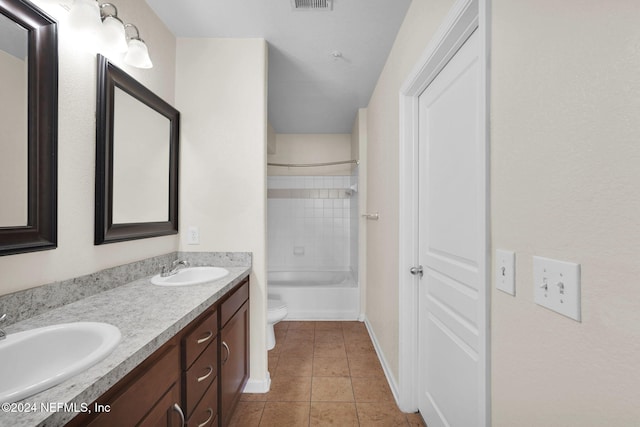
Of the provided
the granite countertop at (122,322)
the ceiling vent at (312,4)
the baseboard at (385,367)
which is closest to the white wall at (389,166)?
the baseboard at (385,367)

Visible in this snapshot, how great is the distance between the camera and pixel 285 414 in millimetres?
1711

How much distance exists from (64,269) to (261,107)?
140 cm

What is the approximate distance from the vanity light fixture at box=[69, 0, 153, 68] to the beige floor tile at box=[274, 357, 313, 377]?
7.23 feet

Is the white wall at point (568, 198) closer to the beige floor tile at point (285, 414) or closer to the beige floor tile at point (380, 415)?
the beige floor tile at point (380, 415)

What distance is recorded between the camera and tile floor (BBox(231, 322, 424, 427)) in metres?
1.67

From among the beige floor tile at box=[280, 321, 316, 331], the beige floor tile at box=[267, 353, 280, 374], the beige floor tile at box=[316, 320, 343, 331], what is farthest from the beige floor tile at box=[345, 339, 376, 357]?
the beige floor tile at box=[267, 353, 280, 374]

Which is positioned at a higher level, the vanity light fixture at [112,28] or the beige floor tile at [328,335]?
the vanity light fixture at [112,28]

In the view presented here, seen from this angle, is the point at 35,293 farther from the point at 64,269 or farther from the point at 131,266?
the point at 131,266

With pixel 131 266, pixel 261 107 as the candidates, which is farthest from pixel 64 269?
pixel 261 107

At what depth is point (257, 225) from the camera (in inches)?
76.2

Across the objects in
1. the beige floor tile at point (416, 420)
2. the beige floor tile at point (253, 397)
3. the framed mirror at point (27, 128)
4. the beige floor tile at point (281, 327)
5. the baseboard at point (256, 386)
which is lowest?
the beige floor tile at point (253, 397)

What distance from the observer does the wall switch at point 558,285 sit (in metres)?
0.57

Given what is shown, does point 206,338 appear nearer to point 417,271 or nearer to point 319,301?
point 417,271

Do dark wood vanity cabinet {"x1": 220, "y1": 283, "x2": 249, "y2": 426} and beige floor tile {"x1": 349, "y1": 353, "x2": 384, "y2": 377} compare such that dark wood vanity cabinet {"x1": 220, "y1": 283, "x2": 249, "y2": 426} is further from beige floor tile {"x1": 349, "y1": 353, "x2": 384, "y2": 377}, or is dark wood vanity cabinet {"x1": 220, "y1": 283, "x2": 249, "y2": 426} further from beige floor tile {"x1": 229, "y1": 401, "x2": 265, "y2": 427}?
beige floor tile {"x1": 349, "y1": 353, "x2": 384, "y2": 377}
